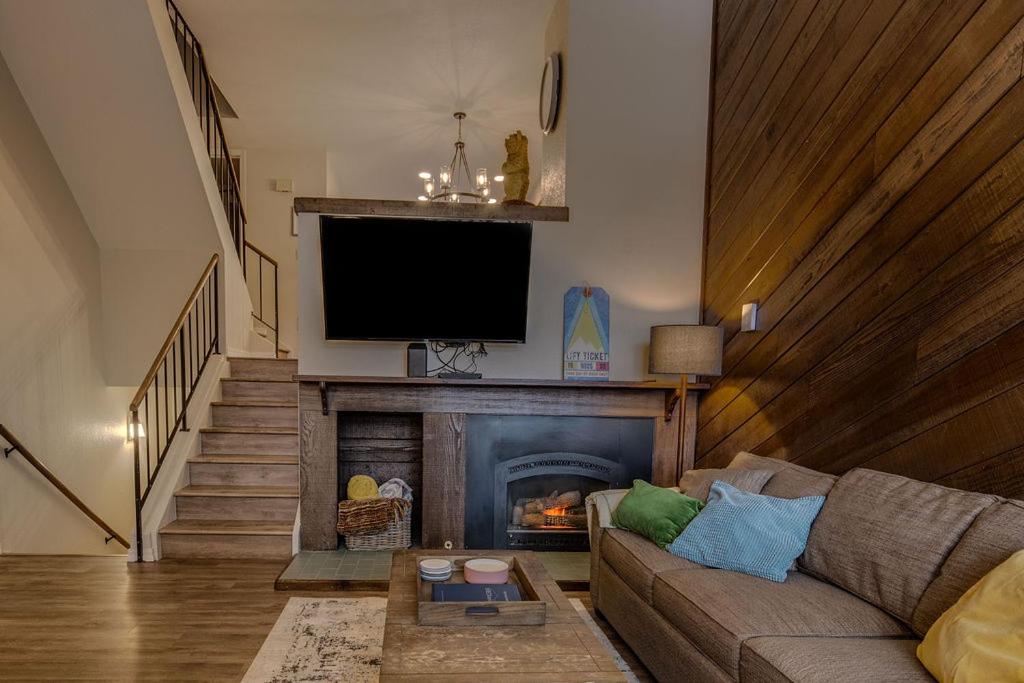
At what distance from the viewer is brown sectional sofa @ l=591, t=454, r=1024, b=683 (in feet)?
5.04

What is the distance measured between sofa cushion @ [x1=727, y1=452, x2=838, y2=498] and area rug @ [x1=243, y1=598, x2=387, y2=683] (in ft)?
5.59

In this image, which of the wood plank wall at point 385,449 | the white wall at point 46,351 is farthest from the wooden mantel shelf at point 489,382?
the white wall at point 46,351

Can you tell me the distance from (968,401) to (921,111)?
3.47ft

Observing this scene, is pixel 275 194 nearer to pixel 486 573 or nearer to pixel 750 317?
pixel 750 317

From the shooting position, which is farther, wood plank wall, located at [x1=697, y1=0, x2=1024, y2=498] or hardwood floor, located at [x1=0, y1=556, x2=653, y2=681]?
hardwood floor, located at [x1=0, y1=556, x2=653, y2=681]

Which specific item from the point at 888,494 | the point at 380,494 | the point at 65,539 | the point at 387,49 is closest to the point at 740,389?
the point at 888,494

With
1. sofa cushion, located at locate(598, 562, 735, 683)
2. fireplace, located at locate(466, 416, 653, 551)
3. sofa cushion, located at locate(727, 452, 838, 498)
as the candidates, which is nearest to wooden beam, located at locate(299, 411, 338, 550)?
fireplace, located at locate(466, 416, 653, 551)

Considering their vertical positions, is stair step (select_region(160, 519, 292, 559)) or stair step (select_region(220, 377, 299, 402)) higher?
stair step (select_region(220, 377, 299, 402))

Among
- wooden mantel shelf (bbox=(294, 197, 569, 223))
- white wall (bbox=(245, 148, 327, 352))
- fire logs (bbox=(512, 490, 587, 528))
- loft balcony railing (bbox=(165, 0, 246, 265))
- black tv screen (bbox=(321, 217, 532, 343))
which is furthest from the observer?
white wall (bbox=(245, 148, 327, 352))

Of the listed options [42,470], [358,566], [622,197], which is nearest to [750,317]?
[622,197]

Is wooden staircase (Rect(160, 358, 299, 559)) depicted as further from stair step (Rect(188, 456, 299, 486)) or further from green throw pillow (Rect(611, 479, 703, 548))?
green throw pillow (Rect(611, 479, 703, 548))

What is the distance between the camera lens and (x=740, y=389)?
3246 mm

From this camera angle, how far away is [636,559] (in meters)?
2.35

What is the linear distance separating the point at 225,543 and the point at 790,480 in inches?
122
